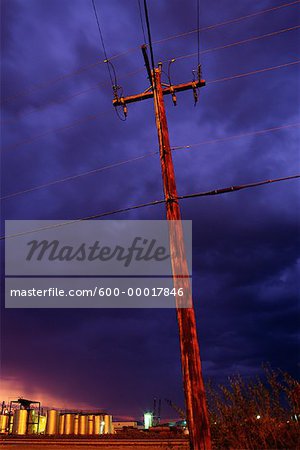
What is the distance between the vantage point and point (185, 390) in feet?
23.3

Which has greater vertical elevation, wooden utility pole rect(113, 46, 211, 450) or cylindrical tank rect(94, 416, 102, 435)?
wooden utility pole rect(113, 46, 211, 450)

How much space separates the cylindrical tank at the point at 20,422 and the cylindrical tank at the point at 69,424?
301 centimetres

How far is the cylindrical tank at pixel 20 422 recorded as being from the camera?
1118 inches

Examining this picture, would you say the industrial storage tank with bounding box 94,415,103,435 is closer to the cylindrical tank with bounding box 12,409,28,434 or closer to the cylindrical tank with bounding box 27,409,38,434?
the cylindrical tank with bounding box 27,409,38,434

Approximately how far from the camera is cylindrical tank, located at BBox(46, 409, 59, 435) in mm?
28719

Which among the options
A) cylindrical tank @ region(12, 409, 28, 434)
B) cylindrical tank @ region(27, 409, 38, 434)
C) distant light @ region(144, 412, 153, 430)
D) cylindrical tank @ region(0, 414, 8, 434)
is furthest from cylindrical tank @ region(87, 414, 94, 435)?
distant light @ region(144, 412, 153, 430)

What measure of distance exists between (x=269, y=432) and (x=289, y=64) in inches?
407

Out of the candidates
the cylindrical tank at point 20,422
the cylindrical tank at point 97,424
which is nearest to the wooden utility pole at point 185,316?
the cylindrical tank at point 20,422

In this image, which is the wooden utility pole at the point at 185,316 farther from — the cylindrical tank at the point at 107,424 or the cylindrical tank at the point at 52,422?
the cylindrical tank at the point at 107,424

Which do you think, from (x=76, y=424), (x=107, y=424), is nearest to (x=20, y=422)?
(x=76, y=424)

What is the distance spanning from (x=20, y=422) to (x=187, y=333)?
2677 centimetres

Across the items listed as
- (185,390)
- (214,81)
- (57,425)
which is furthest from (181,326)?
(57,425)

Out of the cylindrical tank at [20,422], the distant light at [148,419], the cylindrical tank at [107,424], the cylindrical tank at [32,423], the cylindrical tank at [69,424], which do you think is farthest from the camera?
the distant light at [148,419]

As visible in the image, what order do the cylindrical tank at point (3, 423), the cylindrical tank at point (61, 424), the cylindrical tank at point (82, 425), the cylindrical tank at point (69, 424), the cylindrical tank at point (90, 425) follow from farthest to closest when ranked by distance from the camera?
the cylindrical tank at point (3, 423)
the cylindrical tank at point (90, 425)
the cylindrical tank at point (82, 425)
the cylindrical tank at point (61, 424)
the cylindrical tank at point (69, 424)
